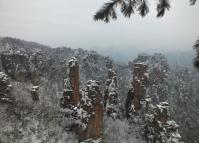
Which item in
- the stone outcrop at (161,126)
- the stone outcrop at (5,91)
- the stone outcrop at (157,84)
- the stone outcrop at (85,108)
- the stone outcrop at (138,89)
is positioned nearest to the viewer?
the stone outcrop at (85,108)

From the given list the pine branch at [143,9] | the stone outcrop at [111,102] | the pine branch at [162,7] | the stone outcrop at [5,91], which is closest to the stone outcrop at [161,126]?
the stone outcrop at [111,102]

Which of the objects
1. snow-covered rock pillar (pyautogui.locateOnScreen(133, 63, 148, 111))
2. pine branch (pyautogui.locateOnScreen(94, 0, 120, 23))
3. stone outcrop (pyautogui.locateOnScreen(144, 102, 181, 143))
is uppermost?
pine branch (pyautogui.locateOnScreen(94, 0, 120, 23))

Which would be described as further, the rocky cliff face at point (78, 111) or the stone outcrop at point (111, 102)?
the stone outcrop at point (111, 102)

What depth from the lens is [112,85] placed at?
81.8 meters

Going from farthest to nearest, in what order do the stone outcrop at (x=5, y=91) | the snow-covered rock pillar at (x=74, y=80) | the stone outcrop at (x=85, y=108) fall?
the stone outcrop at (x=5, y=91) < the snow-covered rock pillar at (x=74, y=80) < the stone outcrop at (x=85, y=108)

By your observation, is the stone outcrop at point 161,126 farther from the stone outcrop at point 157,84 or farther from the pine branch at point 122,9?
the pine branch at point 122,9

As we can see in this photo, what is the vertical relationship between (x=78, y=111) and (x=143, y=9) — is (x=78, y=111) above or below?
below

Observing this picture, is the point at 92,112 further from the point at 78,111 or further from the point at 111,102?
the point at 111,102

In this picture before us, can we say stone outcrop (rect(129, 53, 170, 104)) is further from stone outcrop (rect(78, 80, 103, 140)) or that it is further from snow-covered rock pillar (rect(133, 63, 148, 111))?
stone outcrop (rect(78, 80, 103, 140))

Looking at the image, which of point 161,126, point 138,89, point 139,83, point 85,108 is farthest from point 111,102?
point 161,126

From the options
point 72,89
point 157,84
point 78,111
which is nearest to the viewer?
point 78,111

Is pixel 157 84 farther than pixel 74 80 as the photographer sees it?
Yes

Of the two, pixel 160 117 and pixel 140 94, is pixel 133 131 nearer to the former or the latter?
pixel 140 94

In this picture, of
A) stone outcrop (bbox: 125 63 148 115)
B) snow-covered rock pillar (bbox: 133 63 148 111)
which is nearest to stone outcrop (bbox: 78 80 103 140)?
stone outcrop (bbox: 125 63 148 115)
